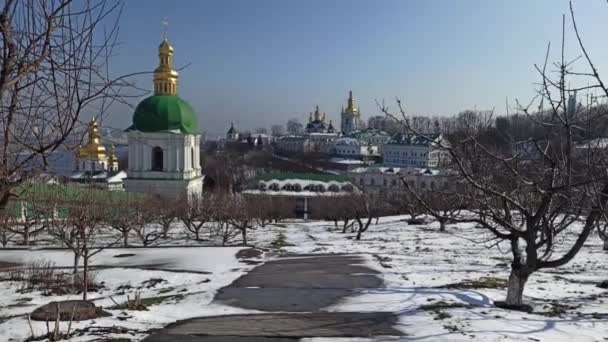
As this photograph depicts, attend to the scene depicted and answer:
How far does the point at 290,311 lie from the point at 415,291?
120 inches

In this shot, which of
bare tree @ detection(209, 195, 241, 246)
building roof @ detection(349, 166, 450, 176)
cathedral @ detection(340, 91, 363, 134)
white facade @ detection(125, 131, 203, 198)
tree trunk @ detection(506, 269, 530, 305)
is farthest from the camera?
cathedral @ detection(340, 91, 363, 134)

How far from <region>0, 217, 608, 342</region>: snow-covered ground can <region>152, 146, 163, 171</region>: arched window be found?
50.6 ft

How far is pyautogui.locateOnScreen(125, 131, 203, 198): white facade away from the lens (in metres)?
36.6

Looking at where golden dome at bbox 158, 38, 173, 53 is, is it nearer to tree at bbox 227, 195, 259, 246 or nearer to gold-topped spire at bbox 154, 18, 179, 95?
gold-topped spire at bbox 154, 18, 179, 95

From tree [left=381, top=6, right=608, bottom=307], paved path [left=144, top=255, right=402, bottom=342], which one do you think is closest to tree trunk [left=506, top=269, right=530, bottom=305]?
tree [left=381, top=6, right=608, bottom=307]

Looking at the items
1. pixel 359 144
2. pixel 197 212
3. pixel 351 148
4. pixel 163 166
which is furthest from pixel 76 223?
pixel 351 148

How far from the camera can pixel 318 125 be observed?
144 m

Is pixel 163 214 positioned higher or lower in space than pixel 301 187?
lower

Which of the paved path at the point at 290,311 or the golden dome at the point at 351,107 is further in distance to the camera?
the golden dome at the point at 351,107

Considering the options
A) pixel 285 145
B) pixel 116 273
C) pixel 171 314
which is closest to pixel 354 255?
pixel 116 273

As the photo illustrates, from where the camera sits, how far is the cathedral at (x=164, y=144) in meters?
36.3

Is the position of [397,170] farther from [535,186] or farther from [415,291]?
[535,186]

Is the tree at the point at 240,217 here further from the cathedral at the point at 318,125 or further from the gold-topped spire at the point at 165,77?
the cathedral at the point at 318,125

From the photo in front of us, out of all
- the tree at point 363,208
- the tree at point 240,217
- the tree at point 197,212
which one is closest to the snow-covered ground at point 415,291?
the tree at point 240,217
